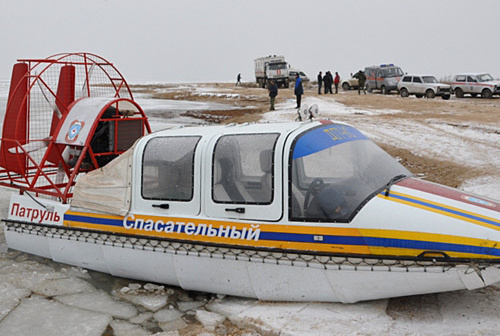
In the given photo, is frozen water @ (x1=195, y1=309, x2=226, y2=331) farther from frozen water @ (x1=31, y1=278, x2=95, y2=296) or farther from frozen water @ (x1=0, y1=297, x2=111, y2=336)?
frozen water @ (x1=31, y1=278, x2=95, y2=296)

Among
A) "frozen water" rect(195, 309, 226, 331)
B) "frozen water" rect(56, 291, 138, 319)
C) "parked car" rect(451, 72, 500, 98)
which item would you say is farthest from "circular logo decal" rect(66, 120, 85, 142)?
"parked car" rect(451, 72, 500, 98)

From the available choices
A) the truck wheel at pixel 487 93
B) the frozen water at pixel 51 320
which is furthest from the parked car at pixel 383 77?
the frozen water at pixel 51 320

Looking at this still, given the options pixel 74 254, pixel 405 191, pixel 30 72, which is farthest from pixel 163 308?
pixel 30 72

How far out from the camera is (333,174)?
5391mm

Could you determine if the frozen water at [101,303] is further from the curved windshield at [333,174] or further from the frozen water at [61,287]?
the curved windshield at [333,174]

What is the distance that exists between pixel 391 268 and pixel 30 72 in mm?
5405

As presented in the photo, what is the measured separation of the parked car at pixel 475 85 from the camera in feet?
93.8

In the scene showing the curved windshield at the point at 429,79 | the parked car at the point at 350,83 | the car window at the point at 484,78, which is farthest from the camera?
the parked car at the point at 350,83

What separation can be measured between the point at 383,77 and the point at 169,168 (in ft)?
104

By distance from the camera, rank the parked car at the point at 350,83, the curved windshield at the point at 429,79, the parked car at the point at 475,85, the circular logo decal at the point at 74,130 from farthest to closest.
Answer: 1. the parked car at the point at 350,83
2. the curved windshield at the point at 429,79
3. the parked car at the point at 475,85
4. the circular logo decal at the point at 74,130

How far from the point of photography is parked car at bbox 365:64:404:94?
114ft

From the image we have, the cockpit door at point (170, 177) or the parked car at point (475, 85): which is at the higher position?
the parked car at point (475, 85)

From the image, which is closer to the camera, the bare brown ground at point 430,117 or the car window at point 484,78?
the bare brown ground at point 430,117

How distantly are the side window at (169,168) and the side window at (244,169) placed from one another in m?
0.32
